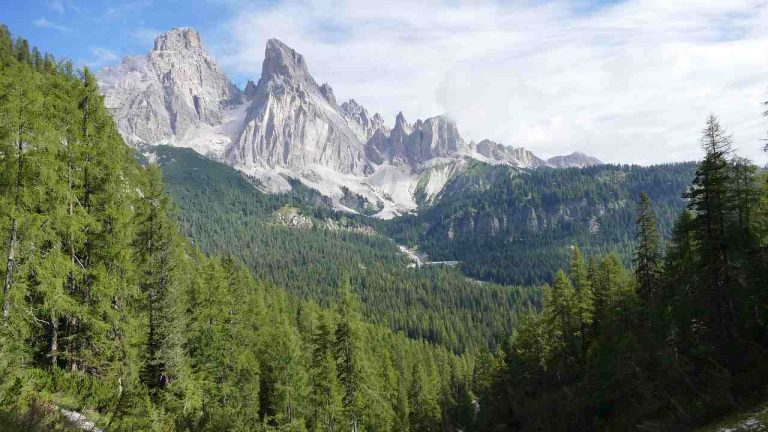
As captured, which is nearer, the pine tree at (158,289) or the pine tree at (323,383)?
the pine tree at (158,289)

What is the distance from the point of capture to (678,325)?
3020 centimetres

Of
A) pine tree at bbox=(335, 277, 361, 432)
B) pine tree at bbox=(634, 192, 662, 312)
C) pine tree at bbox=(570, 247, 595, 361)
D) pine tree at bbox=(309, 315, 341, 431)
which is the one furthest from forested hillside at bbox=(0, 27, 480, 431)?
pine tree at bbox=(634, 192, 662, 312)

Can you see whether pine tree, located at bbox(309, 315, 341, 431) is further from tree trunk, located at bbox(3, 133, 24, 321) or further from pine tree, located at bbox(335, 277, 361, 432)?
tree trunk, located at bbox(3, 133, 24, 321)

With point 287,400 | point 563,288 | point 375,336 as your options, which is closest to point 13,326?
point 287,400

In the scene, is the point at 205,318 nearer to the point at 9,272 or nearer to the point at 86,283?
the point at 86,283

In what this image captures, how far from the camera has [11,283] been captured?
17.1 m

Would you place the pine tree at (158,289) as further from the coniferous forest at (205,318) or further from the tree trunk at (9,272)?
the tree trunk at (9,272)

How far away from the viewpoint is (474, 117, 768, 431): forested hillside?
75.6 feet

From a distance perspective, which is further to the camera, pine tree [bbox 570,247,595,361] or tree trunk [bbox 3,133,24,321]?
pine tree [bbox 570,247,595,361]

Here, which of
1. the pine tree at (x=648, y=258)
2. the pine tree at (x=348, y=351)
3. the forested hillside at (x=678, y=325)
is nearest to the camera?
the forested hillside at (x=678, y=325)

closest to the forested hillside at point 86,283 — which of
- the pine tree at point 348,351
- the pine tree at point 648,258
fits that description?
the pine tree at point 348,351

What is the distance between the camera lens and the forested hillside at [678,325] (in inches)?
907

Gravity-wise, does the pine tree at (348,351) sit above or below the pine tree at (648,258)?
below

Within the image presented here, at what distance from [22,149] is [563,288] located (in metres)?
48.3
